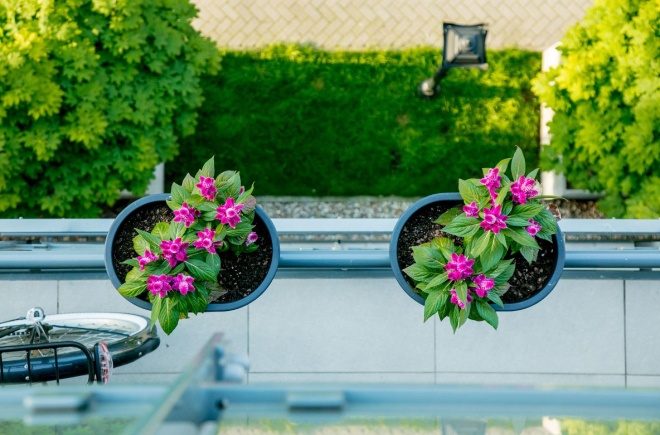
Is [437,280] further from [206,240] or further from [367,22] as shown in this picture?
[367,22]

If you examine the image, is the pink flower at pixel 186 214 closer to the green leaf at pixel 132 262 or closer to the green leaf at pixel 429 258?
the green leaf at pixel 132 262

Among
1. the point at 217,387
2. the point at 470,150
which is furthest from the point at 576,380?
the point at 470,150

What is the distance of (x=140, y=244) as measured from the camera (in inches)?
67.1

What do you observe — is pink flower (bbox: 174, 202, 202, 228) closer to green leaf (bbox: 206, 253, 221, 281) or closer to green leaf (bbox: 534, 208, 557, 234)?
green leaf (bbox: 206, 253, 221, 281)

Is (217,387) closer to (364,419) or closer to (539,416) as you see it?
(364,419)

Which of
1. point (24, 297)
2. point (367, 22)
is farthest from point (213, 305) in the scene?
point (367, 22)

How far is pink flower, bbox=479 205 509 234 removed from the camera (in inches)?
64.2

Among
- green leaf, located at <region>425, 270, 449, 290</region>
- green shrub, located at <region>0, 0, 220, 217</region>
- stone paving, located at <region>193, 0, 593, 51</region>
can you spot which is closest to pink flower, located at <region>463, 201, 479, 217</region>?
green leaf, located at <region>425, 270, 449, 290</region>

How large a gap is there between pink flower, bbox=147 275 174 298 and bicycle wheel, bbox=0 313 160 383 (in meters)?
0.49

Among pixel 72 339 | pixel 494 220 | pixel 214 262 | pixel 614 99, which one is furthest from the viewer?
pixel 614 99

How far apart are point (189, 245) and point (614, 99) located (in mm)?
3239

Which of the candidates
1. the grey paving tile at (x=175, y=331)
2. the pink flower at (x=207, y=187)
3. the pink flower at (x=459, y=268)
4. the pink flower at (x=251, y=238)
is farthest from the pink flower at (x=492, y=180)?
the grey paving tile at (x=175, y=331)

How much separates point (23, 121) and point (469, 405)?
11.4 feet

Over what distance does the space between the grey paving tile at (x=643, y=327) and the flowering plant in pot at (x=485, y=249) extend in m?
0.88
